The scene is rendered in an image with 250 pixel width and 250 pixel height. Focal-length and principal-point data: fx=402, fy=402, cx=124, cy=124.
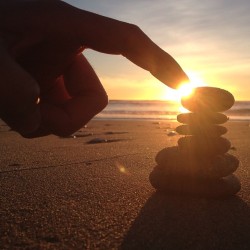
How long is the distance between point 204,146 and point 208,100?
1.73 ft

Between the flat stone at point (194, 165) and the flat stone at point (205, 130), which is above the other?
the flat stone at point (205, 130)

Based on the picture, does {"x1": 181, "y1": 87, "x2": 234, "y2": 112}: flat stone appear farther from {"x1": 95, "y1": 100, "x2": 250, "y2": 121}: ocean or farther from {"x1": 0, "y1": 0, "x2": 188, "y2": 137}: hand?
{"x1": 95, "y1": 100, "x2": 250, "y2": 121}: ocean

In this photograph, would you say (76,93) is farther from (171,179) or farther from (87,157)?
(87,157)

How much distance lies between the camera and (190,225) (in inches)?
93.7

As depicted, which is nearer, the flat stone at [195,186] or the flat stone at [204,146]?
the flat stone at [195,186]

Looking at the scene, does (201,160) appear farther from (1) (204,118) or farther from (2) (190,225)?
(2) (190,225)

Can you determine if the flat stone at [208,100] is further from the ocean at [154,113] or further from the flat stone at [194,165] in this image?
the ocean at [154,113]

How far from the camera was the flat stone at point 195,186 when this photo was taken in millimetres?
3016

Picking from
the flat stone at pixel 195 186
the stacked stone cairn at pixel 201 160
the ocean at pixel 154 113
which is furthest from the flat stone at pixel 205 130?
the ocean at pixel 154 113

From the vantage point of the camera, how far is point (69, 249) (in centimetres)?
200

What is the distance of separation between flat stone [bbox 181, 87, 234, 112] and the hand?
84 cm

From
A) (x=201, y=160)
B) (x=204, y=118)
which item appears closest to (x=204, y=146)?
(x=201, y=160)

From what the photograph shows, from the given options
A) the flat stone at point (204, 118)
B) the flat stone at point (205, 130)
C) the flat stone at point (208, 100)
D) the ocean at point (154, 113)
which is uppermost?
the flat stone at point (208, 100)

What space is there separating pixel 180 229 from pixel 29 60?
4.21ft
